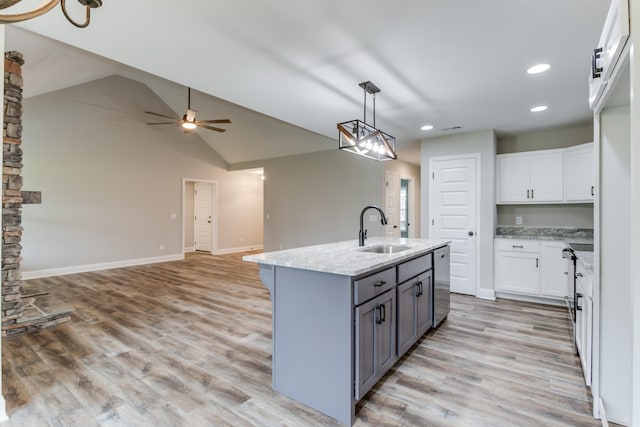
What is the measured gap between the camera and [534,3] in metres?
1.80

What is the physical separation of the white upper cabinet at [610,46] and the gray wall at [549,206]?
3335mm

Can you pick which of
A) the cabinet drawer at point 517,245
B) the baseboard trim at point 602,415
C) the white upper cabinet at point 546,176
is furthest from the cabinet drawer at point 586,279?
the white upper cabinet at point 546,176

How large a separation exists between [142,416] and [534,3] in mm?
3441

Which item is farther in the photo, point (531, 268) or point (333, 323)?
point (531, 268)

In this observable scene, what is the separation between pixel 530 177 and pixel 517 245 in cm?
103

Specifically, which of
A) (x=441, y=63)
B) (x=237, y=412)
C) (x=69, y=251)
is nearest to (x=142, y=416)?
(x=237, y=412)

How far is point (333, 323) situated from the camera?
184 cm

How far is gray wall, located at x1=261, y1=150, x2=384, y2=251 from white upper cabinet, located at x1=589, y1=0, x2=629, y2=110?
4.51 metres

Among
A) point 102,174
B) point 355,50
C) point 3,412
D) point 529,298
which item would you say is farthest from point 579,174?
point 102,174

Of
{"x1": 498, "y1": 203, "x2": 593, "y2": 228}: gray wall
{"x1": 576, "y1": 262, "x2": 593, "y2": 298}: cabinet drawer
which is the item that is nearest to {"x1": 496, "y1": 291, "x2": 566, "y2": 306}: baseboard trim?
{"x1": 498, "y1": 203, "x2": 593, "y2": 228}: gray wall

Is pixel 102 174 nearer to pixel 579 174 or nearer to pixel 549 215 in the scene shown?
pixel 549 215

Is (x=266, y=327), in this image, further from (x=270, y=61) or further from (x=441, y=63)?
(x=441, y=63)

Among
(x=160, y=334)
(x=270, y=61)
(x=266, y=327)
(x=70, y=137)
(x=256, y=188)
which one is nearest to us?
(x=270, y=61)

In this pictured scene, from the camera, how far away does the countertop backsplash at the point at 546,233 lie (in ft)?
13.9
